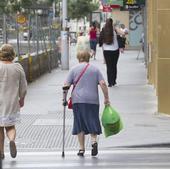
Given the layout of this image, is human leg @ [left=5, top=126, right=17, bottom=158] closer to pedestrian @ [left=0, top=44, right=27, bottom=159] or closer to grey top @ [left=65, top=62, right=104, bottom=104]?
pedestrian @ [left=0, top=44, right=27, bottom=159]

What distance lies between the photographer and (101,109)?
50.8 ft

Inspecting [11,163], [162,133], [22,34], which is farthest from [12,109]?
[22,34]

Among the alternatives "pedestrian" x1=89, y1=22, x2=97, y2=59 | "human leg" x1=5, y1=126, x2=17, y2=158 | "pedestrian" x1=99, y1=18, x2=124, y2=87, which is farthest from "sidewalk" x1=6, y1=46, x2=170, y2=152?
"pedestrian" x1=89, y1=22, x2=97, y2=59

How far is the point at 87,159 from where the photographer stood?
10.5 metres

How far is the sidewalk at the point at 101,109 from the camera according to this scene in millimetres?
11699

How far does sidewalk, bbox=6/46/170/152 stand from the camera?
11699mm

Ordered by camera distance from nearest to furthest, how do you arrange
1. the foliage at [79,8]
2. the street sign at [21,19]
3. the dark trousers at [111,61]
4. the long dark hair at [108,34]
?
the long dark hair at [108,34] → the dark trousers at [111,61] → the street sign at [21,19] → the foliage at [79,8]

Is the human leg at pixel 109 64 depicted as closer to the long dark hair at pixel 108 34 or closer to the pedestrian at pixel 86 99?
the long dark hair at pixel 108 34

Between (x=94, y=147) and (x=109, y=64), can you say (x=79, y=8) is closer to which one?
(x=109, y=64)

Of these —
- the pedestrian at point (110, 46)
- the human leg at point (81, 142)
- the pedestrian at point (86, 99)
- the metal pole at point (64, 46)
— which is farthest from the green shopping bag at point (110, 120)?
the metal pole at point (64, 46)

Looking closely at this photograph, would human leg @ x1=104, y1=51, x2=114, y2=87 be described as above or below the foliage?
below

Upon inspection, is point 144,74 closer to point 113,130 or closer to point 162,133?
point 162,133

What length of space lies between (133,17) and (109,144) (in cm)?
3841

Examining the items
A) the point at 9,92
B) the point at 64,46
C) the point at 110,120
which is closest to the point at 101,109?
the point at 110,120
